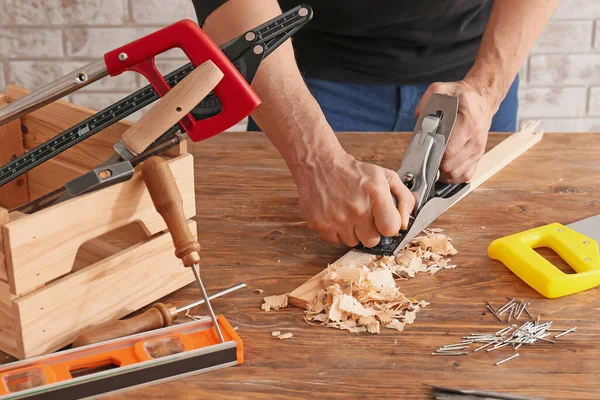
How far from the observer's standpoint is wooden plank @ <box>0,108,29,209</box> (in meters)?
1.39

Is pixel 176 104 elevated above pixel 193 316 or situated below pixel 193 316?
above

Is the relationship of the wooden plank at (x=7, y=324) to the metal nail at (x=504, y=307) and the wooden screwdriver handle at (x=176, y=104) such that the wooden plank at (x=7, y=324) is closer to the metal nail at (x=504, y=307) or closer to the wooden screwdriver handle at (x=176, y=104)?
the wooden screwdriver handle at (x=176, y=104)

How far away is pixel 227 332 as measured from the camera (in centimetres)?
100

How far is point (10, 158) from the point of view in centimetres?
140

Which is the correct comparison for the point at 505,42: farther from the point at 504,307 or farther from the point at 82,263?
the point at 82,263

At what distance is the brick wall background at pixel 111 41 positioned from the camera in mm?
2367

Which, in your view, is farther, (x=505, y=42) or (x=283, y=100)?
(x=505, y=42)

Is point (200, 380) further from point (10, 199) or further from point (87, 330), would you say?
point (10, 199)

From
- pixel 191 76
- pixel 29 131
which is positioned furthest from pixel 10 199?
pixel 191 76

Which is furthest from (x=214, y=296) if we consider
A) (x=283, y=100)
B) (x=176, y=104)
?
(x=283, y=100)

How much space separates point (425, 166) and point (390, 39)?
0.56 metres

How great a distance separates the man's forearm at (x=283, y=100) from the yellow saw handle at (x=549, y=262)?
0.34 meters

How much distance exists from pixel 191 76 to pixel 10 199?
57 cm

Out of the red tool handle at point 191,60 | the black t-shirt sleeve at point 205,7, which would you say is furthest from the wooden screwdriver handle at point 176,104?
the black t-shirt sleeve at point 205,7
